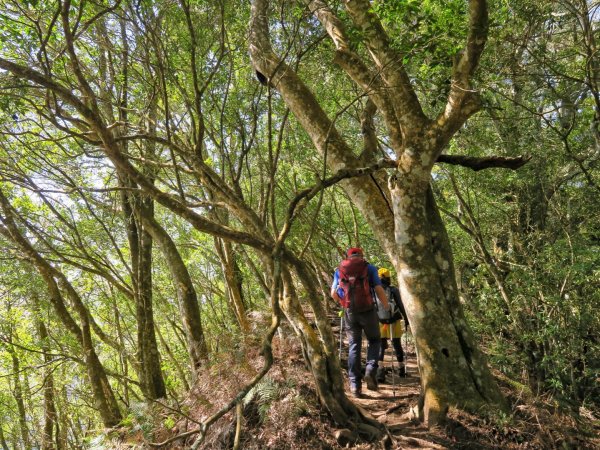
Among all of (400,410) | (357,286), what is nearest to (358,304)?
(357,286)

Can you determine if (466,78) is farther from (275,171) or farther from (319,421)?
(319,421)

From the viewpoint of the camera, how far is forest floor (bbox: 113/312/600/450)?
188 inches

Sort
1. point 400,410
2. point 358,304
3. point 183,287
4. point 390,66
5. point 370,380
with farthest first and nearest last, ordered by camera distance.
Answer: point 183,287 → point 370,380 → point 358,304 → point 400,410 → point 390,66

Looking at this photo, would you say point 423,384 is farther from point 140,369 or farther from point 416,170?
point 140,369

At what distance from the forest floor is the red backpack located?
1.47 m

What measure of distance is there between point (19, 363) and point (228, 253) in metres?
12.3

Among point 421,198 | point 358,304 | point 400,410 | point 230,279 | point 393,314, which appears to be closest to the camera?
point 421,198

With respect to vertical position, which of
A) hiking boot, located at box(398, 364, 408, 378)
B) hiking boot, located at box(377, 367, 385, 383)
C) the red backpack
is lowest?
hiking boot, located at box(398, 364, 408, 378)

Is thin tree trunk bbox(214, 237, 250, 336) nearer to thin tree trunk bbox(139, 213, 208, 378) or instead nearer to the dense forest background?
the dense forest background

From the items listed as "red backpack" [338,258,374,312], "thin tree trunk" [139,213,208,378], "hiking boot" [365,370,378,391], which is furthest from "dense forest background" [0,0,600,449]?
"hiking boot" [365,370,378,391]

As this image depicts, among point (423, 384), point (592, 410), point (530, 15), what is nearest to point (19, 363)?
point (423, 384)

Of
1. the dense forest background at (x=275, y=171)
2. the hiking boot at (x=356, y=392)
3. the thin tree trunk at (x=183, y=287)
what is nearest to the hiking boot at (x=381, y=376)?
the hiking boot at (x=356, y=392)

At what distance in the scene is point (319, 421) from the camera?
17.1 feet

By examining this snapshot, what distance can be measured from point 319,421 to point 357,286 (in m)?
→ 2.05
